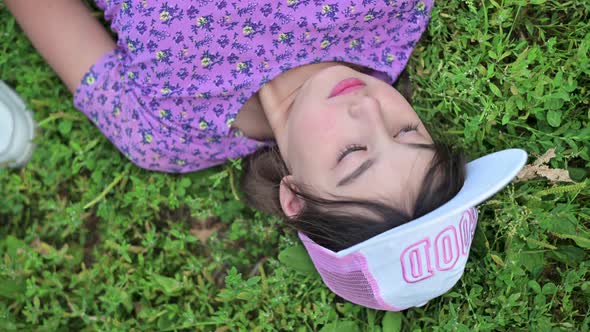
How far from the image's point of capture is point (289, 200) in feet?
7.48

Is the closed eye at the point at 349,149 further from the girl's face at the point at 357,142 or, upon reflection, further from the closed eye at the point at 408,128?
the closed eye at the point at 408,128

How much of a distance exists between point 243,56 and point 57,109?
1.15m

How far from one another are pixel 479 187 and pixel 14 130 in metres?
2.23

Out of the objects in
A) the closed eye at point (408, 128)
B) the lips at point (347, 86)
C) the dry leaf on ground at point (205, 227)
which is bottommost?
the dry leaf on ground at point (205, 227)

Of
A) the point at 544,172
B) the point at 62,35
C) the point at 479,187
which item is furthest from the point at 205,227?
the point at 544,172

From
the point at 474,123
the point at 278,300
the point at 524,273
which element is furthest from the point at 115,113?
the point at 524,273

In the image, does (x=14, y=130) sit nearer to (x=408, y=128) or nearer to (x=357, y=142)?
(x=357, y=142)

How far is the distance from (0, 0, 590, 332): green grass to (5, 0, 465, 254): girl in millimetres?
213

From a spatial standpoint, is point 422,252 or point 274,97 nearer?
point 422,252

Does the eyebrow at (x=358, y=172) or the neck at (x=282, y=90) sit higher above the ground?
the neck at (x=282, y=90)

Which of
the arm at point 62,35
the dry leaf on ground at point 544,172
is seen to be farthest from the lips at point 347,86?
the arm at point 62,35

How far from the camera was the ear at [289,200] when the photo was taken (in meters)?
2.25

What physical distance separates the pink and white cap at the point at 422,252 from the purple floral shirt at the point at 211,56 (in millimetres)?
725

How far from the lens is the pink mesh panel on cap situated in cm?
201
